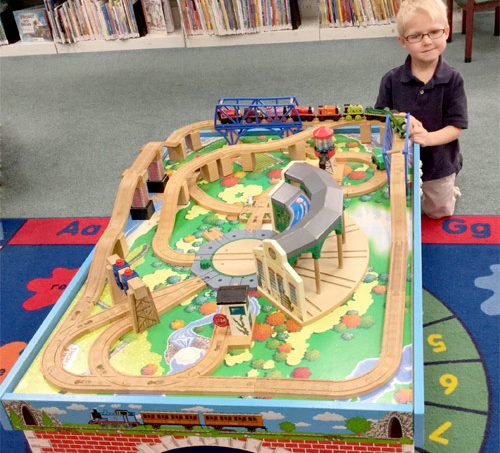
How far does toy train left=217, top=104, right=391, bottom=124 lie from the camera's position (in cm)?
199

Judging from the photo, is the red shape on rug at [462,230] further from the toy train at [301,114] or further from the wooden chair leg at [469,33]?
the wooden chair leg at [469,33]

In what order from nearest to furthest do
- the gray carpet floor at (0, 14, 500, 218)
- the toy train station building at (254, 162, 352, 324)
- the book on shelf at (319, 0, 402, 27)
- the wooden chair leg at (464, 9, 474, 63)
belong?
the toy train station building at (254, 162, 352, 324), the gray carpet floor at (0, 14, 500, 218), the wooden chair leg at (464, 9, 474, 63), the book on shelf at (319, 0, 402, 27)

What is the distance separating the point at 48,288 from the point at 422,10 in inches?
56.8

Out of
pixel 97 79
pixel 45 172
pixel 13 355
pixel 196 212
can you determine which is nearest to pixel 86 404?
pixel 196 212

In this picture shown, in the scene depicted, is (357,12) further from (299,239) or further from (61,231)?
(299,239)

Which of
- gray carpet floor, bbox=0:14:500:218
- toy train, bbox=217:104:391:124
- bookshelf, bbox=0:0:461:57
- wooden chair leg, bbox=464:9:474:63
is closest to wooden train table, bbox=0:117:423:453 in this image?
toy train, bbox=217:104:391:124

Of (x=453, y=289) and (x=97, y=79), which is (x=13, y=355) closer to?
(x=453, y=289)

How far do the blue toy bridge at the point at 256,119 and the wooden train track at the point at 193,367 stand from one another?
44 centimetres

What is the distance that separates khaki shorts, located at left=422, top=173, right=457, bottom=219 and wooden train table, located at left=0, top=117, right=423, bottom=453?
0.45 m

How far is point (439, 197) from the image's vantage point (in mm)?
2199

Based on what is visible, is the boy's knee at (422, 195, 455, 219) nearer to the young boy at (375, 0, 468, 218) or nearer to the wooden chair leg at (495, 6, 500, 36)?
the young boy at (375, 0, 468, 218)

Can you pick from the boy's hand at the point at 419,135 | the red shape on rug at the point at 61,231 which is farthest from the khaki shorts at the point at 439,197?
the red shape on rug at the point at 61,231

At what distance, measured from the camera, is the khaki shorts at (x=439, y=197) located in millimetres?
2156

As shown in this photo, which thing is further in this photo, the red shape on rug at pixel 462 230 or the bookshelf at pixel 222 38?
the bookshelf at pixel 222 38
